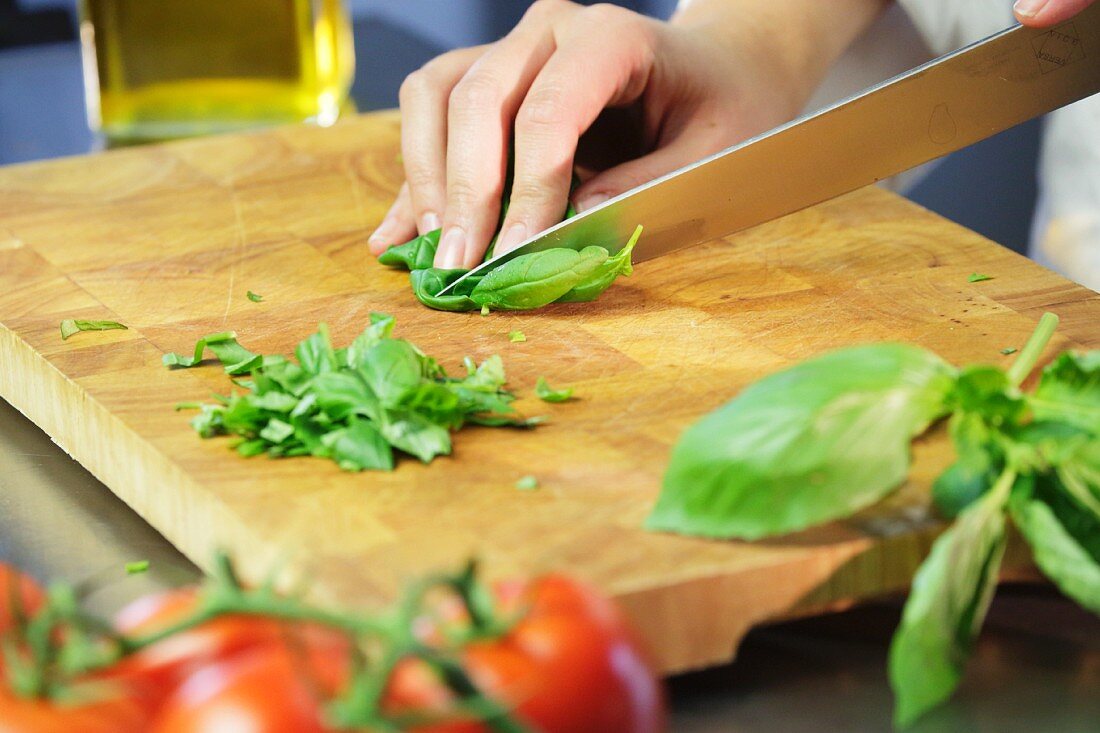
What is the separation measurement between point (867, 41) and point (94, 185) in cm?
98

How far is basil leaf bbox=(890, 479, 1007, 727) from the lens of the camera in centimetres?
66

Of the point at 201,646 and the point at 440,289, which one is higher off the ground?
the point at 201,646

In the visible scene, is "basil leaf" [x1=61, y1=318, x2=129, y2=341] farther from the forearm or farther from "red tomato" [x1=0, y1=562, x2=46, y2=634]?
the forearm

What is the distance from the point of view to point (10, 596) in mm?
541

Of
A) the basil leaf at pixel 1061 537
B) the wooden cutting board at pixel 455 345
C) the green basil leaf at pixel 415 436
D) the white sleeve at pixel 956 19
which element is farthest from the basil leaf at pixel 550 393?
the white sleeve at pixel 956 19

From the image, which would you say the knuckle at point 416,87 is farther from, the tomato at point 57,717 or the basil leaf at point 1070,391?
the tomato at point 57,717

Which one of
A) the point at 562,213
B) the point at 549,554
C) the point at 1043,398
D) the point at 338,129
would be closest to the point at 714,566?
the point at 549,554

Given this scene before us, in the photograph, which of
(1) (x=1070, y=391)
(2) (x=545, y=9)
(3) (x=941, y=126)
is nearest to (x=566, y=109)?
(2) (x=545, y=9)

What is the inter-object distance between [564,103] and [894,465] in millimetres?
647

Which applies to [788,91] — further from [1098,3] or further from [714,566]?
[714,566]

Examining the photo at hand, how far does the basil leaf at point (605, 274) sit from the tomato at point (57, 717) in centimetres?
71

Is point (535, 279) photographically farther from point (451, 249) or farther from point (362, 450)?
point (362, 450)

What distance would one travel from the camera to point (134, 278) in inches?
49.3

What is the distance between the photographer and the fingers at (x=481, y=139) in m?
1.28
